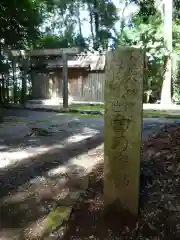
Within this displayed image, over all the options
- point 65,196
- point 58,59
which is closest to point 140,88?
point 65,196

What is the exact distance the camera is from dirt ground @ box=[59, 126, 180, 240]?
2668 mm

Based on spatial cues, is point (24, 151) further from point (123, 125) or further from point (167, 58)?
point (167, 58)

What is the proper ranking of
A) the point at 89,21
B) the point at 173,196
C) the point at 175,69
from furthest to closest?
the point at 89,21, the point at 175,69, the point at 173,196

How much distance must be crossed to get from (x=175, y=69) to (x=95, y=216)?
15762mm

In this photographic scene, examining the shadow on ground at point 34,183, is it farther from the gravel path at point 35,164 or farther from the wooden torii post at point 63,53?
the wooden torii post at point 63,53

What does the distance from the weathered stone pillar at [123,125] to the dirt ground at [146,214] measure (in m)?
0.14

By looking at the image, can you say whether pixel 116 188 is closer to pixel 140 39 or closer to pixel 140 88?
pixel 140 88

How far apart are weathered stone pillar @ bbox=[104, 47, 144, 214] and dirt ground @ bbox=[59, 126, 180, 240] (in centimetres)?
14

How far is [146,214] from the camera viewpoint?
9.29 feet

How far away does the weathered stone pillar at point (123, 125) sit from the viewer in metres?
2.78

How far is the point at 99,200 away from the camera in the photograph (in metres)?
3.21

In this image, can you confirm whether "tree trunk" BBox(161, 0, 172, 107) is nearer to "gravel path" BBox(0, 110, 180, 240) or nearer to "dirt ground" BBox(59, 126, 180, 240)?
"gravel path" BBox(0, 110, 180, 240)

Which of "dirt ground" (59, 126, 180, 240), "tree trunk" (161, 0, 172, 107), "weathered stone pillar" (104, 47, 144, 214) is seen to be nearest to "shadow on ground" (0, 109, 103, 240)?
"dirt ground" (59, 126, 180, 240)

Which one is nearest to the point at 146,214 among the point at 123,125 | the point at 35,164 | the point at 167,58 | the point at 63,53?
the point at 123,125
